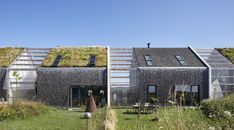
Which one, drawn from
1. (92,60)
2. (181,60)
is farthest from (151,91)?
(92,60)

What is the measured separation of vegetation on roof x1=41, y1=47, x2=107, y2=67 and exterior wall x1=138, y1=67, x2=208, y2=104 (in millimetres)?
2960

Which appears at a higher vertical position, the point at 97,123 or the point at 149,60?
the point at 149,60

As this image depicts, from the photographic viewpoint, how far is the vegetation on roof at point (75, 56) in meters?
27.5

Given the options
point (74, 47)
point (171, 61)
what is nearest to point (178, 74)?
point (171, 61)

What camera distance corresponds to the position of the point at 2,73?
2748 cm

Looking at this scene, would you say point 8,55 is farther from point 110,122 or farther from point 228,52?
point 110,122

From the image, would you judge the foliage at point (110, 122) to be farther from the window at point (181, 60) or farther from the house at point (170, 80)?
the window at point (181, 60)

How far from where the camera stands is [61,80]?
26953mm

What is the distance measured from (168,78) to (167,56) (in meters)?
2.73

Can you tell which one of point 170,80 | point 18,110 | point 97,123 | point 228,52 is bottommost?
point 18,110

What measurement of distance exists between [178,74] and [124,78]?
3.66 m

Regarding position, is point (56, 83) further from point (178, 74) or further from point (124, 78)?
point (178, 74)

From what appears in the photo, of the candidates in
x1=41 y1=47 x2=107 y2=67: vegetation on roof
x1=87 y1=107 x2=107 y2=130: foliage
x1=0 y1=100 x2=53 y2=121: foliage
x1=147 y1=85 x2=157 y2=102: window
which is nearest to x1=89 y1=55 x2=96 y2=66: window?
x1=41 y1=47 x2=107 y2=67: vegetation on roof

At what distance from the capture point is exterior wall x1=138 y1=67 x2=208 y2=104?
88.5 feet
